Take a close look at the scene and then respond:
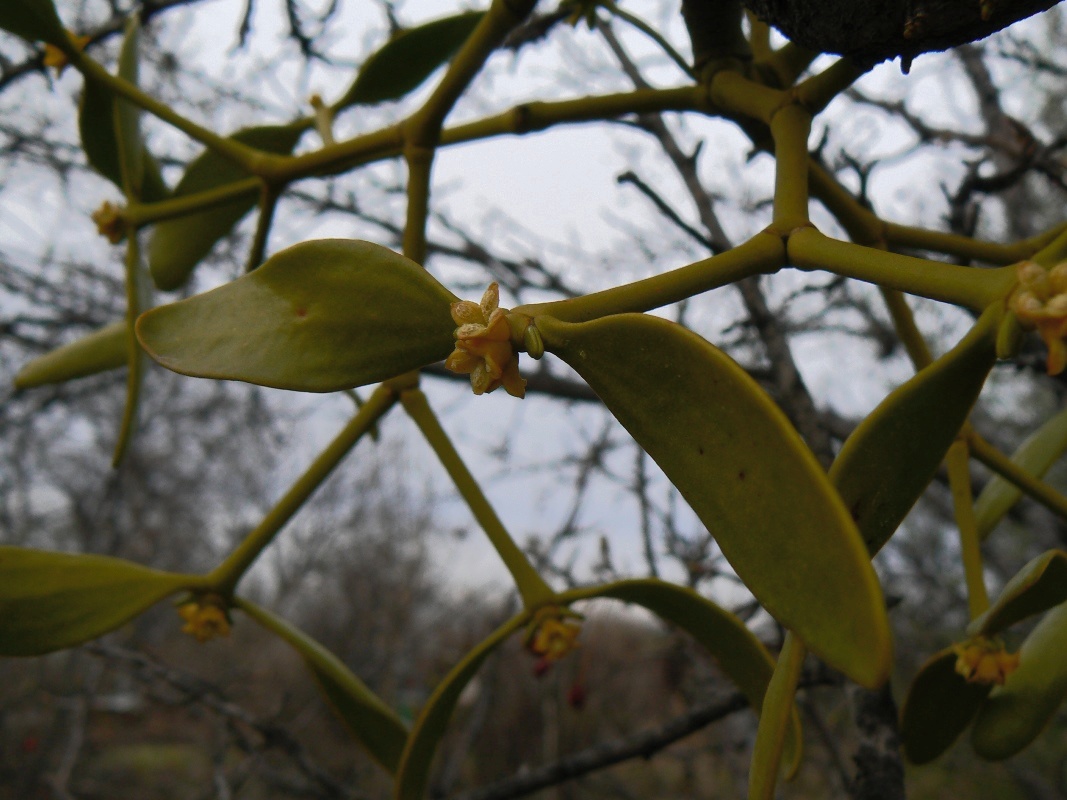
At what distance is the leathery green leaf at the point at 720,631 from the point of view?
1.23 feet

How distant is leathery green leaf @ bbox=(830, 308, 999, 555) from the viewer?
0.22m

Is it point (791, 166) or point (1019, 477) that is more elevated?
point (791, 166)

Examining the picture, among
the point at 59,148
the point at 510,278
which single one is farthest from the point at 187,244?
the point at 59,148

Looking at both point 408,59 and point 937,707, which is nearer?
point 937,707

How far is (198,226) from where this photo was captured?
1.87ft

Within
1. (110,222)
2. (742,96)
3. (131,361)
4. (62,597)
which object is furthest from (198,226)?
(742,96)

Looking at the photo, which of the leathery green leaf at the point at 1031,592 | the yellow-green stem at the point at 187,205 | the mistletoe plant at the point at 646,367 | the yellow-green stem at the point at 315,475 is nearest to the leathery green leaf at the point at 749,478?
the mistletoe plant at the point at 646,367

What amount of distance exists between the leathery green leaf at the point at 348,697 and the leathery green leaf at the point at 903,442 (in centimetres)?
35

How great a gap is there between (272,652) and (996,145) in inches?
213

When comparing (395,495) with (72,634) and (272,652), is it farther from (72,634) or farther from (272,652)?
(72,634)

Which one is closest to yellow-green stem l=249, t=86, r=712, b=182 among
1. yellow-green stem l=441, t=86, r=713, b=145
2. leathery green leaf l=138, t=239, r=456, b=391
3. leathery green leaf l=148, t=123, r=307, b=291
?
yellow-green stem l=441, t=86, r=713, b=145

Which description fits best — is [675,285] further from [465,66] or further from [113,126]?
[113,126]

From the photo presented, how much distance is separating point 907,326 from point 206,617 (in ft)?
1.47

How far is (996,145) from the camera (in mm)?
1000
